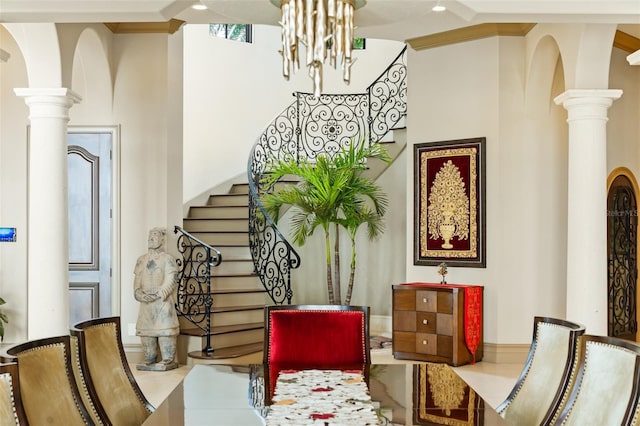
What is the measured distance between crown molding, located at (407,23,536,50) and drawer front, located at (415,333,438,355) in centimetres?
315

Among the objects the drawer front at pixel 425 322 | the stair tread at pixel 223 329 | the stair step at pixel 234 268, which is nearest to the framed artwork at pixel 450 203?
the drawer front at pixel 425 322

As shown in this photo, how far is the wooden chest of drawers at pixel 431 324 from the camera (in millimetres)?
6762

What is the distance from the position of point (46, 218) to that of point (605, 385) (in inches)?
175

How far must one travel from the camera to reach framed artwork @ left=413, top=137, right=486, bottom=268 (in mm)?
7203

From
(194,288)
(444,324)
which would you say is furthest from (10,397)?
(444,324)

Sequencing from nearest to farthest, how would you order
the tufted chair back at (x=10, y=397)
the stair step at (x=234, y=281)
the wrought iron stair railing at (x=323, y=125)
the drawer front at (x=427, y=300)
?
the tufted chair back at (x=10, y=397) → the drawer front at (x=427, y=300) → the stair step at (x=234, y=281) → the wrought iron stair railing at (x=323, y=125)

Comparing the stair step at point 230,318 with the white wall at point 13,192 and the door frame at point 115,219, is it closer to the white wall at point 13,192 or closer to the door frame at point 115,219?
the door frame at point 115,219

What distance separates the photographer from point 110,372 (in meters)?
2.87

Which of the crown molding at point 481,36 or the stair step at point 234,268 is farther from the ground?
the crown molding at point 481,36

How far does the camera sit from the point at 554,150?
7.13 meters

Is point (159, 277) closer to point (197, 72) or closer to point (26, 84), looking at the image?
point (26, 84)

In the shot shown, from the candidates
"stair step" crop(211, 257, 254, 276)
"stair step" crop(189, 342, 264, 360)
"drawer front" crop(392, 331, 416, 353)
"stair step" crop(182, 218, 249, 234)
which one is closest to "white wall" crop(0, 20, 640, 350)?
"drawer front" crop(392, 331, 416, 353)

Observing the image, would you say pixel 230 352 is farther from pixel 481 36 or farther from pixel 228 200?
pixel 481 36

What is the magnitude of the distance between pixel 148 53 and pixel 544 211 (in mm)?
4433
